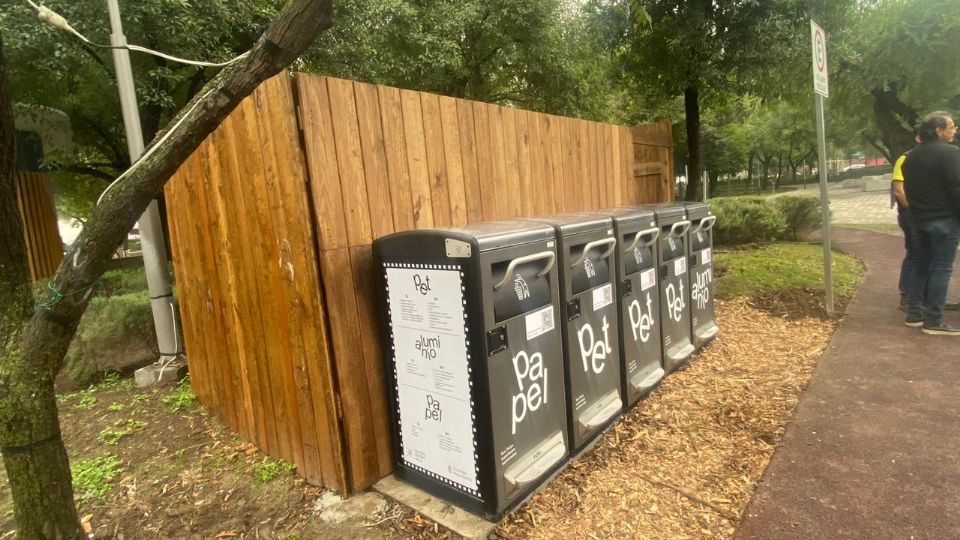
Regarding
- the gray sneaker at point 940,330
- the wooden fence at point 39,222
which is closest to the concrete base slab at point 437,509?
the gray sneaker at point 940,330

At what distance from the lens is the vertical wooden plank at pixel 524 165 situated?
4.25 metres

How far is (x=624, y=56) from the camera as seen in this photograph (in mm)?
8891

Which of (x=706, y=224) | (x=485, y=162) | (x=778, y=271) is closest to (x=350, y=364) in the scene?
(x=485, y=162)

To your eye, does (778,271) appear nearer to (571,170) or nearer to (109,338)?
(571,170)

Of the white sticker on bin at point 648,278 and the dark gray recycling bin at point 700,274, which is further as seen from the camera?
the dark gray recycling bin at point 700,274

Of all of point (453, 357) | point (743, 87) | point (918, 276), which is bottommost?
point (918, 276)

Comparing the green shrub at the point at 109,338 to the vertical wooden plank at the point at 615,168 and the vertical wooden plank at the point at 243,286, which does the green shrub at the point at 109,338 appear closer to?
the vertical wooden plank at the point at 243,286

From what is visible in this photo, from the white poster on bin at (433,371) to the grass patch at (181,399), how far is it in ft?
7.73

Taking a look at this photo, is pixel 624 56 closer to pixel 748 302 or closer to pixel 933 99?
pixel 748 302

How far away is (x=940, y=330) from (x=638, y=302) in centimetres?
327

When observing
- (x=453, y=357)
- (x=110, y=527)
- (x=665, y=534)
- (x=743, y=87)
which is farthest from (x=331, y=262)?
(x=743, y=87)

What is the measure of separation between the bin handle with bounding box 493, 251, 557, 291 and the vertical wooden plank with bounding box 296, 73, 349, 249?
35.6 inches

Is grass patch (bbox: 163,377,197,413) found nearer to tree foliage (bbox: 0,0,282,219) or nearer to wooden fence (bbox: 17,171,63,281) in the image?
tree foliage (bbox: 0,0,282,219)

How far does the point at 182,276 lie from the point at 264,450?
1.61 m
